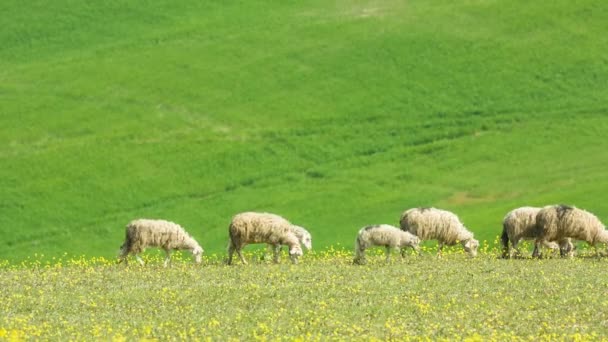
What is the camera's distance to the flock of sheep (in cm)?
3525

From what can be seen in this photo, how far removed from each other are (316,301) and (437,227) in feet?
42.0

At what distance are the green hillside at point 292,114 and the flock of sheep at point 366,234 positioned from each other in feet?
33.0

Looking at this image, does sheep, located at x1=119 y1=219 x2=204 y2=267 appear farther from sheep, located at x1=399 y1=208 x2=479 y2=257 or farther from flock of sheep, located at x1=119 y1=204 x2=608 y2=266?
sheep, located at x1=399 y1=208 x2=479 y2=257

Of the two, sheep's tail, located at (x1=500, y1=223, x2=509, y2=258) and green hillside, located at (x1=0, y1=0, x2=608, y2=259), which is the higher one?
green hillside, located at (x1=0, y1=0, x2=608, y2=259)

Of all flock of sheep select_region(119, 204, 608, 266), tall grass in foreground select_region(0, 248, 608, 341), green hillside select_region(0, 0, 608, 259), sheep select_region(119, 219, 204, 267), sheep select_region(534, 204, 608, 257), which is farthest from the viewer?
green hillside select_region(0, 0, 608, 259)

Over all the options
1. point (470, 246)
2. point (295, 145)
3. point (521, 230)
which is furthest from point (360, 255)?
point (295, 145)

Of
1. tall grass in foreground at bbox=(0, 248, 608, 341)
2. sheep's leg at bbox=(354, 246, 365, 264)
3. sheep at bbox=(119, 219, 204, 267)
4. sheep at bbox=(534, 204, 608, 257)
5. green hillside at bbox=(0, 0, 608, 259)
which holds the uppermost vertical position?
green hillside at bbox=(0, 0, 608, 259)

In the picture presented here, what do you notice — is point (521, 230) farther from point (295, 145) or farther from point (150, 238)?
point (295, 145)

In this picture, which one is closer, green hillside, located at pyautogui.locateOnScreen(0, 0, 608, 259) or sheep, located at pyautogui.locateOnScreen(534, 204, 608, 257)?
sheep, located at pyautogui.locateOnScreen(534, 204, 608, 257)

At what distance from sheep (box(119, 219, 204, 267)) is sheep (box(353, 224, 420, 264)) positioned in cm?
520

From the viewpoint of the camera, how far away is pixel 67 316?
79.4ft

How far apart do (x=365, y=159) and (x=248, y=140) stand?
261 inches

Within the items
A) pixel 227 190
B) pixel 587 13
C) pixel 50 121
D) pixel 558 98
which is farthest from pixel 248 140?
pixel 587 13

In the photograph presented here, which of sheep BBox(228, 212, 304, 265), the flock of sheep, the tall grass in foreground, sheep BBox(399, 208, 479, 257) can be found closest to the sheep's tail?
the flock of sheep
